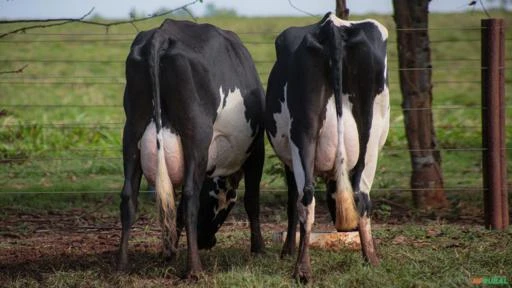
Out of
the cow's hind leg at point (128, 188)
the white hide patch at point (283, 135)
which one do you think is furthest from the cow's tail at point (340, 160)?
the cow's hind leg at point (128, 188)

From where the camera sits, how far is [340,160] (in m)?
5.86

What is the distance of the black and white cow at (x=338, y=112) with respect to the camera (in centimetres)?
580

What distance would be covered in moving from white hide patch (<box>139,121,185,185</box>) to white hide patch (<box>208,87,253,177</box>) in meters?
0.36

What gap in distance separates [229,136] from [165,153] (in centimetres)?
66

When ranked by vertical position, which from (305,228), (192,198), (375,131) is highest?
(375,131)

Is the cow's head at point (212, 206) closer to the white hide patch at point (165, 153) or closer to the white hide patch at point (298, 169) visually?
the white hide patch at point (165, 153)

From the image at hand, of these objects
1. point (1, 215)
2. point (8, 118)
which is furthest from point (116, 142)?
point (1, 215)

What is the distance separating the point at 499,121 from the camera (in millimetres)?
7648

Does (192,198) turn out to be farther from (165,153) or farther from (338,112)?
(338,112)

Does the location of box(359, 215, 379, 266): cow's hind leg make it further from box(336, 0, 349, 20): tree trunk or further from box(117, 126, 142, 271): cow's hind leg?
box(336, 0, 349, 20): tree trunk

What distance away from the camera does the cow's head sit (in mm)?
6719

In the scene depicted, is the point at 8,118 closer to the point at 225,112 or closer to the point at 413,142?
the point at 413,142

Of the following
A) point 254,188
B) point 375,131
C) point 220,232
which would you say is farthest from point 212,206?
point 375,131

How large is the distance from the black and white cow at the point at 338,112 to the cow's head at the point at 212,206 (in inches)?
37.1
